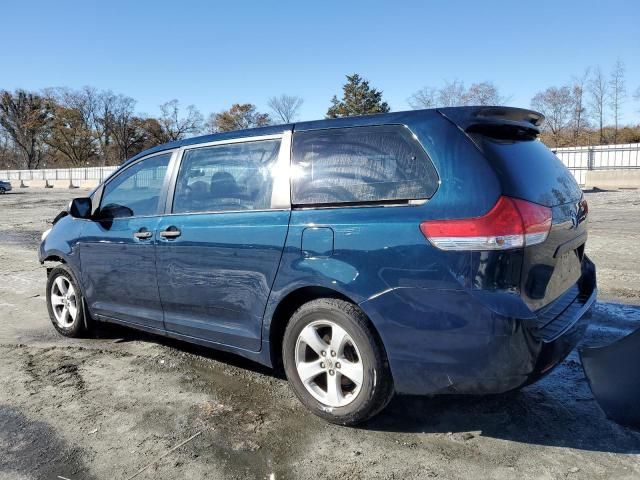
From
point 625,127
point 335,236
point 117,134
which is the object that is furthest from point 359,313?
point 117,134

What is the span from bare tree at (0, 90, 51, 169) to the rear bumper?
87.2m

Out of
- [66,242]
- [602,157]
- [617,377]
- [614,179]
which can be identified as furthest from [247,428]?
[602,157]

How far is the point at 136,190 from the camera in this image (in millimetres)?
4367

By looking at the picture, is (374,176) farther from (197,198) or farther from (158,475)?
(158,475)

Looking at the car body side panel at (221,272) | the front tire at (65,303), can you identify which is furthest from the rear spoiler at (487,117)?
the front tire at (65,303)

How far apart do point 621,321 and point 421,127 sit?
3.34 metres

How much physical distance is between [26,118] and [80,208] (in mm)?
85750

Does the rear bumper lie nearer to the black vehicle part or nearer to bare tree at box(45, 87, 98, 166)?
the black vehicle part

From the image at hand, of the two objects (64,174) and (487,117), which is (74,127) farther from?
(487,117)


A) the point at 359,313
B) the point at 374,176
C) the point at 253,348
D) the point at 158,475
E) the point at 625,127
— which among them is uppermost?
the point at 625,127

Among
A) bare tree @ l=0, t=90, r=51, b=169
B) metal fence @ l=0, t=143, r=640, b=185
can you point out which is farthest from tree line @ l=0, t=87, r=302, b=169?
metal fence @ l=0, t=143, r=640, b=185

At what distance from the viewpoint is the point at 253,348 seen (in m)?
3.46

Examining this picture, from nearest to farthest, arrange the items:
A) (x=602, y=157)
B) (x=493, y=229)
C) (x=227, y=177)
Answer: (x=493, y=229) < (x=227, y=177) < (x=602, y=157)

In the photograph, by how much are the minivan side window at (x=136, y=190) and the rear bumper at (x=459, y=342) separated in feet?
7.09
